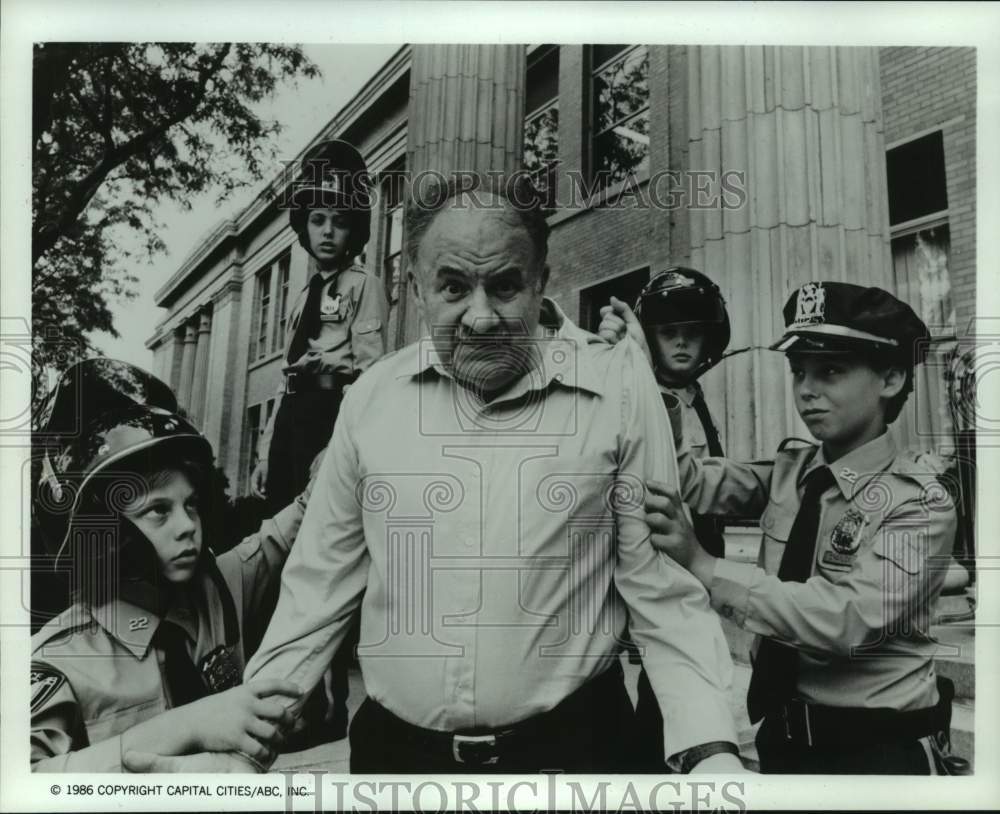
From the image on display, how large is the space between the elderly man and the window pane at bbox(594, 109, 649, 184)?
0.52m

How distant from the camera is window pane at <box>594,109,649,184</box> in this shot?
364 cm

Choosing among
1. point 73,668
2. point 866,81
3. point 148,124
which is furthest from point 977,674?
point 148,124

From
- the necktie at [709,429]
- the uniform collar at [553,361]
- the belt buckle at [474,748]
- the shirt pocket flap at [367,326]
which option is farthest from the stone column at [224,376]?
the necktie at [709,429]

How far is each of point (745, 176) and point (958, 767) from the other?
2741 millimetres

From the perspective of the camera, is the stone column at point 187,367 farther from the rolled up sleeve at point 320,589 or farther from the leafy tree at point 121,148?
the rolled up sleeve at point 320,589

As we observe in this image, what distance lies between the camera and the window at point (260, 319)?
3695mm

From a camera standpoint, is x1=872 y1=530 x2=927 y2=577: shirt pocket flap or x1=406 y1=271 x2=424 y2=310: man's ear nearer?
x1=872 y1=530 x2=927 y2=577: shirt pocket flap

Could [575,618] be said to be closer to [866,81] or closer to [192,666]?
[192,666]

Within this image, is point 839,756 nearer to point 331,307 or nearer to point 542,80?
point 331,307

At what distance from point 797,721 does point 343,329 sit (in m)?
2.60

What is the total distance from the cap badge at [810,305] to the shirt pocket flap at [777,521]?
791 millimetres

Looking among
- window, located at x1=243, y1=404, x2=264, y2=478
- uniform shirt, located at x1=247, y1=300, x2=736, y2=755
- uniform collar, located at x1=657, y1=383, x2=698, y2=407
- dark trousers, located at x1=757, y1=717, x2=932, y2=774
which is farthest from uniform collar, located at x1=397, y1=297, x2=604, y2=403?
dark trousers, located at x1=757, y1=717, x2=932, y2=774

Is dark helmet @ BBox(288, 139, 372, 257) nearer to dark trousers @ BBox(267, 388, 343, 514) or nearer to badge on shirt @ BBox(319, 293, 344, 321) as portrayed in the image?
badge on shirt @ BBox(319, 293, 344, 321)

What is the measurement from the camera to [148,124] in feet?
12.1
